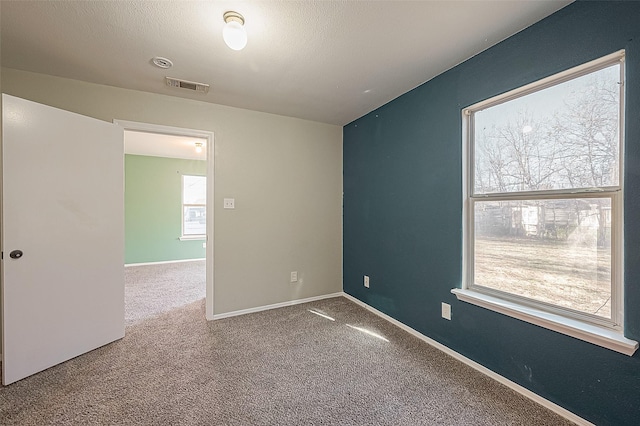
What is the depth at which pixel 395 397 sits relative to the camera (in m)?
1.75

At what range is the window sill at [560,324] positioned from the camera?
1.36 m

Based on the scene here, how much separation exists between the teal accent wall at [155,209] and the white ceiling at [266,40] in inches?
144

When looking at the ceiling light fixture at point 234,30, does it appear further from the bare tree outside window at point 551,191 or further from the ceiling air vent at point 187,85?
the bare tree outside window at point 551,191

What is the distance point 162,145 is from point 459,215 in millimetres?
4931

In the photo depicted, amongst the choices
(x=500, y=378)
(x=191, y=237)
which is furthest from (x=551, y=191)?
(x=191, y=237)

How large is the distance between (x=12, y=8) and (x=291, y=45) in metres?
1.64

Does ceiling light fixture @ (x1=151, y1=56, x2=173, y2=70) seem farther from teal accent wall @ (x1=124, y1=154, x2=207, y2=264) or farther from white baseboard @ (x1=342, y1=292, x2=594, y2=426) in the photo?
teal accent wall @ (x1=124, y1=154, x2=207, y2=264)

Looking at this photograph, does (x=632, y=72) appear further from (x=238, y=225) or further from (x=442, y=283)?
(x=238, y=225)

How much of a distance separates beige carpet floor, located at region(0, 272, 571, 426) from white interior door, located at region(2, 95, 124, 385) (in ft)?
0.67

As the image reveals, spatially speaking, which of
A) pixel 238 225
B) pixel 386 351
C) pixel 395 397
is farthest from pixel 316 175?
pixel 395 397

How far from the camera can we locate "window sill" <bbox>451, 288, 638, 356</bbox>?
53.5 inches

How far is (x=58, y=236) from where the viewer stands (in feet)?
6.86

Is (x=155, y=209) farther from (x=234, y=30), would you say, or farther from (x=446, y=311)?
(x=446, y=311)

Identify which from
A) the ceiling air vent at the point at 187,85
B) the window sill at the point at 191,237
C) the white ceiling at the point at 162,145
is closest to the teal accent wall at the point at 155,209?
the window sill at the point at 191,237
